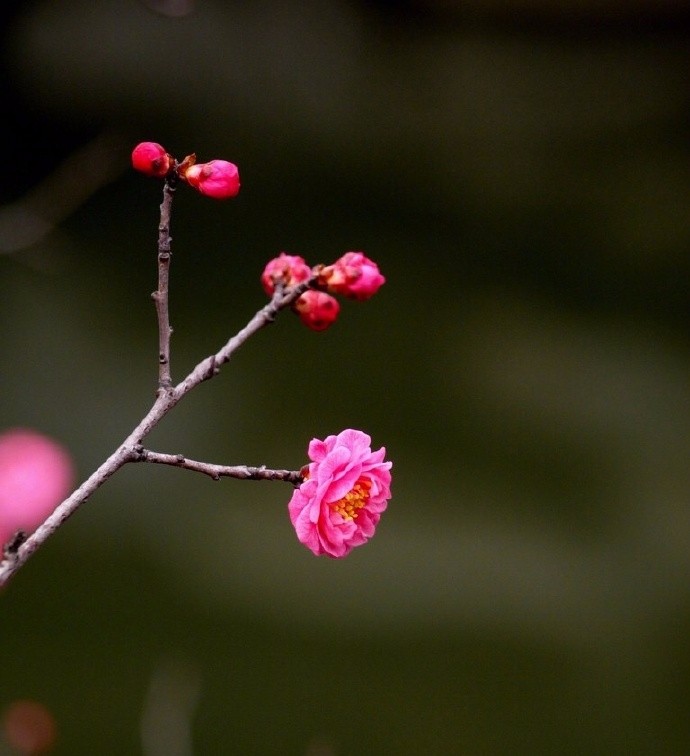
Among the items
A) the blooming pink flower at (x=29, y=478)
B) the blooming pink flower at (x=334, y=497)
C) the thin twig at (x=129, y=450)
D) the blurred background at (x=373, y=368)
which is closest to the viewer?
the thin twig at (x=129, y=450)

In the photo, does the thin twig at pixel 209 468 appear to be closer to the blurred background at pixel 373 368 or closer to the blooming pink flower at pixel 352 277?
the blooming pink flower at pixel 352 277

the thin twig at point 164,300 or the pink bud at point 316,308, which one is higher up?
the pink bud at point 316,308

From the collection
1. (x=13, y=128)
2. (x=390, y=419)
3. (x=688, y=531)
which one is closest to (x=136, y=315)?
(x=13, y=128)

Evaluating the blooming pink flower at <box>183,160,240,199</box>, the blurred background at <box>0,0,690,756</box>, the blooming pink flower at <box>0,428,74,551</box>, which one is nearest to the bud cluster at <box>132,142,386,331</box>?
the blooming pink flower at <box>183,160,240,199</box>

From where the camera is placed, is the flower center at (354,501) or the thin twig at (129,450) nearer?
the thin twig at (129,450)

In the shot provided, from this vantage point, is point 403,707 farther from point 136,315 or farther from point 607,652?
point 136,315

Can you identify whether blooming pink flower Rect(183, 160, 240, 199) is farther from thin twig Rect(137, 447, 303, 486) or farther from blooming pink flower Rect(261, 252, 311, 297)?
thin twig Rect(137, 447, 303, 486)

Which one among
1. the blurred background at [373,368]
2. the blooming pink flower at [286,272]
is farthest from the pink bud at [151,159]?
the blurred background at [373,368]
